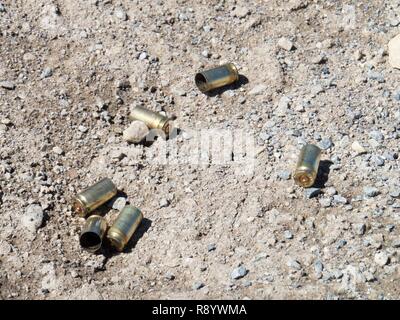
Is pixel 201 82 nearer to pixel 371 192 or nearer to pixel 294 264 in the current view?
pixel 371 192

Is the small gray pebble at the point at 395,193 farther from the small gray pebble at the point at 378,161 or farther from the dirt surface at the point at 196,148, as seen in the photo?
the small gray pebble at the point at 378,161

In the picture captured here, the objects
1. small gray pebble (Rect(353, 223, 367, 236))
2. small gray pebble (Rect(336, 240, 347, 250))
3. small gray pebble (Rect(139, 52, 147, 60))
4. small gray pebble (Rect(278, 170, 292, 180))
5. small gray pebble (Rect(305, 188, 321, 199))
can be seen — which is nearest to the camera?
small gray pebble (Rect(336, 240, 347, 250))

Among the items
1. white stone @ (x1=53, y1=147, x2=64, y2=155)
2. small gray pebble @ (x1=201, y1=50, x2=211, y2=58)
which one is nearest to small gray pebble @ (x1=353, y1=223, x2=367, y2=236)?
small gray pebble @ (x1=201, y1=50, x2=211, y2=58)

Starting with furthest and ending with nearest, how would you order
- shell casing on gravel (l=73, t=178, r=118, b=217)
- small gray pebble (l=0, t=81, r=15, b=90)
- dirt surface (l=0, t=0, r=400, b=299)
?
small gray pebble (l=0, t=81, r=15, b=90) < shell casing on gravel (l=73, t=178, r=118, b=217) < dirt surface (l=0, t=0, r=400, b=299)

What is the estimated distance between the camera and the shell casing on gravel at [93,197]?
7.84 m

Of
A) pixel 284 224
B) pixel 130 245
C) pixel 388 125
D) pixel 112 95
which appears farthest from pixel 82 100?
pixel 388 125

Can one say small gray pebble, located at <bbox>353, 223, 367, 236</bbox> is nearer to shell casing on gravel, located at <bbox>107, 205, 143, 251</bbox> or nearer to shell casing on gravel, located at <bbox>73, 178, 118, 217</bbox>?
shell casing on gravel, located at <bbox>107, 205, 143, 251</bbox>

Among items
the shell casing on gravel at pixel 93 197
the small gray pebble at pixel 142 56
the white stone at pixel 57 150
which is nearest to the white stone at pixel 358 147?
the shell casing on gravel at pixel 93 197

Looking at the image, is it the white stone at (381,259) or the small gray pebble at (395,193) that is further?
the small gray pebble at (395,193)

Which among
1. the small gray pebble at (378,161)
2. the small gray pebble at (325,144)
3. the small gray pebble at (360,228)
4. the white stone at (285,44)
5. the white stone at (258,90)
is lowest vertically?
the small gray pebble at (360,228)

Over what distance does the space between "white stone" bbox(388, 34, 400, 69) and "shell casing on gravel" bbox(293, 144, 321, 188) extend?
80.0 inches

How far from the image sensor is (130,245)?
7.74 metres

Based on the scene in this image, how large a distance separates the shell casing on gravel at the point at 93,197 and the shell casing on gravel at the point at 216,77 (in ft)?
6.48

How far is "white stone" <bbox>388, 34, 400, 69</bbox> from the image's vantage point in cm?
Answer: 931
